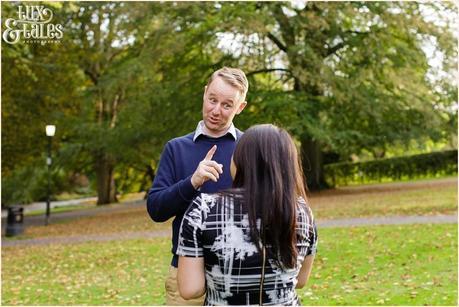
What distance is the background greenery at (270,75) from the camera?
21.3 m

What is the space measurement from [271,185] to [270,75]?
23.4 meters

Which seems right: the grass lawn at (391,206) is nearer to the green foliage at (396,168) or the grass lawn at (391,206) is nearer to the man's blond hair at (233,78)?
the man's blond hair at (233,78)

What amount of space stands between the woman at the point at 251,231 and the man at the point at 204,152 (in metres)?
0.41

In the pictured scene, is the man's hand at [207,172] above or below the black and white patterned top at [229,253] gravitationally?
above

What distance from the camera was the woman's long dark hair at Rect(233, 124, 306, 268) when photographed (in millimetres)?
2143

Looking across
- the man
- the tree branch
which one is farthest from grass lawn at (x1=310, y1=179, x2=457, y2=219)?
the man

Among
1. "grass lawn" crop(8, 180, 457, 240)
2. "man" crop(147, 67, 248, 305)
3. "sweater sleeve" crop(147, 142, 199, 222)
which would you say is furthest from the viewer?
"grass lawn" crop(8, 180, 457, 240)

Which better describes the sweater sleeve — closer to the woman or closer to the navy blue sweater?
the navy blue sweater

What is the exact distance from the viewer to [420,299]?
680 cm

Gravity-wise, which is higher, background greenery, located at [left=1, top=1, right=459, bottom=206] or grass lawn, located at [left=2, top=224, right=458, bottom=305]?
background greenery, located at [left=1, top=1, right=459, bottom=206]

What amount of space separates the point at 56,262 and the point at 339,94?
1193 cm

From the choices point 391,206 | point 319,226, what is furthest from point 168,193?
point 391,206


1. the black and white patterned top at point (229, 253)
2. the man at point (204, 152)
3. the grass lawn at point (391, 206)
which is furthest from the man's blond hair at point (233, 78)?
the grass lawn at point (391, 206)

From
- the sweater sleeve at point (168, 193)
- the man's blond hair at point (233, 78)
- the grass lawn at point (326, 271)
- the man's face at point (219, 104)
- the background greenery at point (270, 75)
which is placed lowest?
the grass lawn at point (326, 271)
